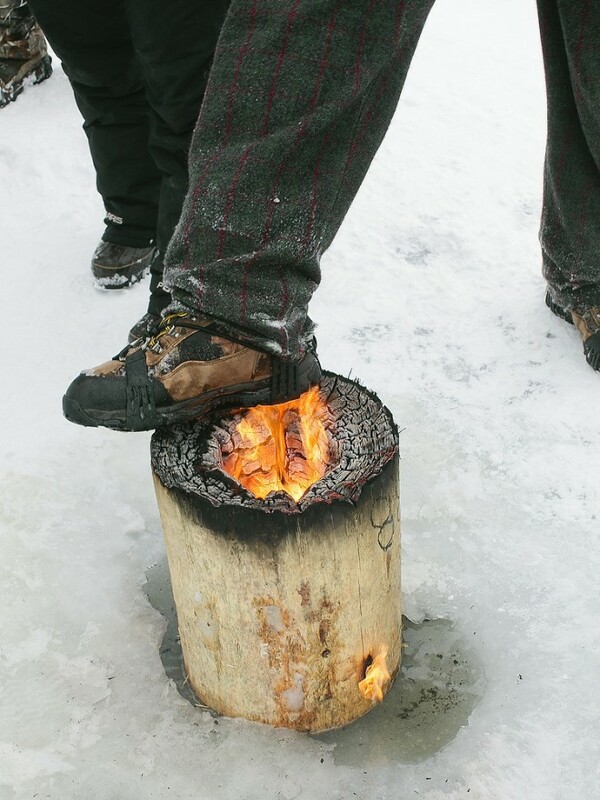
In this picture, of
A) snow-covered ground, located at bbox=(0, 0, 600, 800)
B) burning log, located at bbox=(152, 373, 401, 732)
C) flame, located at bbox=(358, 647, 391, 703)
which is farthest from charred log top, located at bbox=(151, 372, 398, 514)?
snow-covered ground, located at bbox=(0, 0, 600, 800)

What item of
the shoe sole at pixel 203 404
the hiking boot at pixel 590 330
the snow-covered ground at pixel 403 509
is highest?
the shoe sole at pixel 203 404

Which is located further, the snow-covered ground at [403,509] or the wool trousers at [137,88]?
the wool trousers at [137,88]

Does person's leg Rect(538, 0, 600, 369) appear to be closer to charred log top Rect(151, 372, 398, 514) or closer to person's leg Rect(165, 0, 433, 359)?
person's leg Rect(165, 0, 433, 359)

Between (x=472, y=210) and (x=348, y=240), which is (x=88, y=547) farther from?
(x=472, y=210)

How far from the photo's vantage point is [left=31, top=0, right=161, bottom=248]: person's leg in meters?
2.97

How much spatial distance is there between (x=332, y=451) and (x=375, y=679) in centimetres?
50

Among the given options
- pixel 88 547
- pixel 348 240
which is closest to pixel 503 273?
pixel 348 240

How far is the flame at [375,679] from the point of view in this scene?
84.1 inches

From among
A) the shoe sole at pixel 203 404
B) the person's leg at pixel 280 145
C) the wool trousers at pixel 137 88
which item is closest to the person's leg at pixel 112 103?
the wool trousers at pixel 137 88

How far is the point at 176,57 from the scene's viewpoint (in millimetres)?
2551

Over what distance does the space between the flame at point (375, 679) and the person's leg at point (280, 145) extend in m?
0.70

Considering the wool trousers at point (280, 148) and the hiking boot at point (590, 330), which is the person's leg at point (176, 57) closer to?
the wool trousers at point (280, 148)

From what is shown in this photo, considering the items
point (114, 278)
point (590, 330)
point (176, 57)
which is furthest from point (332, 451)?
point (114, 278)

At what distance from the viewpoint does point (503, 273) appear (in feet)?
11.6
